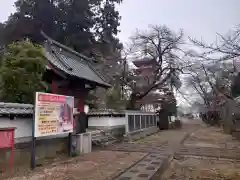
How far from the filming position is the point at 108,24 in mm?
25250

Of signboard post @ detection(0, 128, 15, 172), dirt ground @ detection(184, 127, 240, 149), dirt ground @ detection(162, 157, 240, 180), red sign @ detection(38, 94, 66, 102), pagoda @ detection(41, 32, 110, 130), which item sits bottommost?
dirt ground @ detection(184, 127, 240, 149)

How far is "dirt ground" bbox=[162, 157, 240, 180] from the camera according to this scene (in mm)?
6387

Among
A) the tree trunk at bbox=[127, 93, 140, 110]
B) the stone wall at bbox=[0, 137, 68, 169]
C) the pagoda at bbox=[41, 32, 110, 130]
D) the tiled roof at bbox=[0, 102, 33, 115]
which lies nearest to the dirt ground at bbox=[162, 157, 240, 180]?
the stone wall at bbox=[0, 137, 68, 169]

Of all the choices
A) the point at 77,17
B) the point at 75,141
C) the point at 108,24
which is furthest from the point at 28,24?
the point at 75,141

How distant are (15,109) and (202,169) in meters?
6.25

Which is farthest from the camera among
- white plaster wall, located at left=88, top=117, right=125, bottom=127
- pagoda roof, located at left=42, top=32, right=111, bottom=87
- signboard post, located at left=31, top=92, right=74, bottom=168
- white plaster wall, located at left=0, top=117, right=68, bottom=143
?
white plaster wall, located at left=88, top=117, right=125, bottom=127

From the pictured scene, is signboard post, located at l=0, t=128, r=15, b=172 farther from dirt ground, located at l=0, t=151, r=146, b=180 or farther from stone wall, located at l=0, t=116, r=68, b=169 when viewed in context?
dirt ground, located at l=0, t=151, r=146, b=180

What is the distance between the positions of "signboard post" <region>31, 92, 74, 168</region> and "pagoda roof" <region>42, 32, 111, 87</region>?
384 centimetres

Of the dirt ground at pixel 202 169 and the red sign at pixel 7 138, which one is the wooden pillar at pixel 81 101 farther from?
the red sign at pixel 7 138

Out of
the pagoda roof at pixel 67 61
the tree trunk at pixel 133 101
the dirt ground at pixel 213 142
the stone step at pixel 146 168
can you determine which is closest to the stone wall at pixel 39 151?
the stone step at pixel 146 168

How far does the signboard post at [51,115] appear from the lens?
7.25 meters

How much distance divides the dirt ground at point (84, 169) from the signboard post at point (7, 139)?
652mm

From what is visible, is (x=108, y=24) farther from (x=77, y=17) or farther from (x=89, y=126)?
(x=89, y=126)

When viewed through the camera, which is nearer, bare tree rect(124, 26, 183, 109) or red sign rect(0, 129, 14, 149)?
red sign rect(0, 129, 14, 149)
